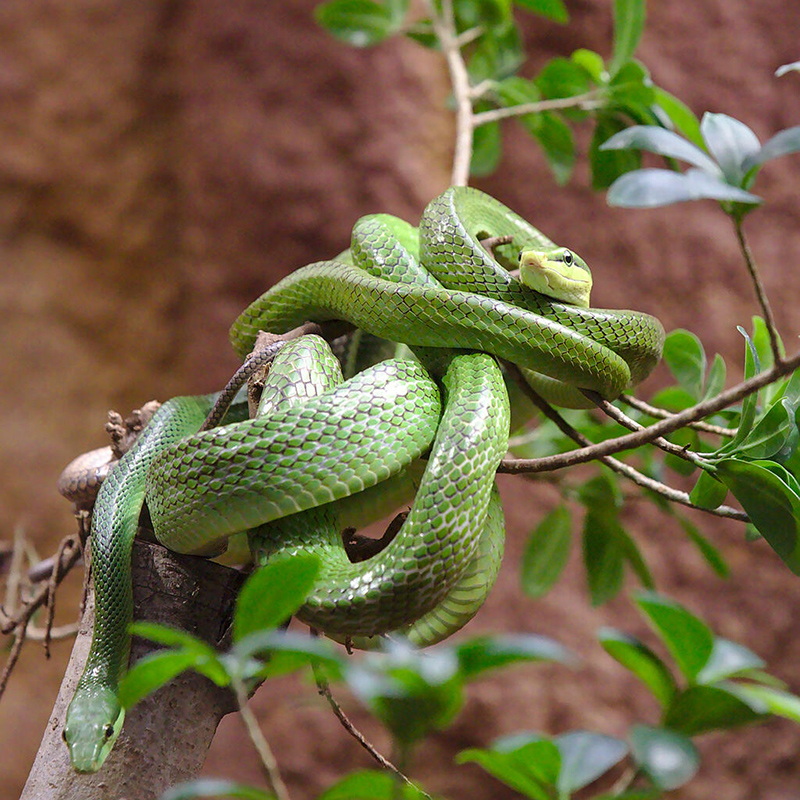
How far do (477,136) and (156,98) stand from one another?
1990mm

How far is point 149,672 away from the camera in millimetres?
626

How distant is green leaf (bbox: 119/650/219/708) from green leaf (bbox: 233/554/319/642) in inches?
2.1

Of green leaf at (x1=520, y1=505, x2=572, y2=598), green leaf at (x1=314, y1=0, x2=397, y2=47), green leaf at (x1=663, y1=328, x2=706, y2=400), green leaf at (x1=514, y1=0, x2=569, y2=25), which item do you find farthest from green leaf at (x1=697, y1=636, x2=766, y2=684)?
green leaf at (x1=314, y1=0, x2=397, y2=47)

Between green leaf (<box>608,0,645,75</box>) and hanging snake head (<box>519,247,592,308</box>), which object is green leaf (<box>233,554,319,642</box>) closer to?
hanging snake head (<box>519,247,592,308</box>)

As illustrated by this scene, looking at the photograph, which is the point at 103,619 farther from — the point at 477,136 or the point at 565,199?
the point at 565,199

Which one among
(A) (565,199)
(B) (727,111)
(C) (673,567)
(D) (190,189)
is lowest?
(C) (673,567)

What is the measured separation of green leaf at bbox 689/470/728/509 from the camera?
3.77 feet

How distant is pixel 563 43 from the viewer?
312 centimetres

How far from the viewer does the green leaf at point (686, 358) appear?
153cm

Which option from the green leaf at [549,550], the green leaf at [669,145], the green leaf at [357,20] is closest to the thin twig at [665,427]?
the green leaf at [669,145]

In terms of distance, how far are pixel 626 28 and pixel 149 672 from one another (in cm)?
182

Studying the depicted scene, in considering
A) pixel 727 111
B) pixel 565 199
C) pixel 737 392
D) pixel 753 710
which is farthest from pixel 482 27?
pixel 753 710

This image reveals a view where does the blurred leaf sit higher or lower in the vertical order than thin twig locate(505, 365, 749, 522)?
higher

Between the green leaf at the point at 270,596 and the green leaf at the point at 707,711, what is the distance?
1.06ft
